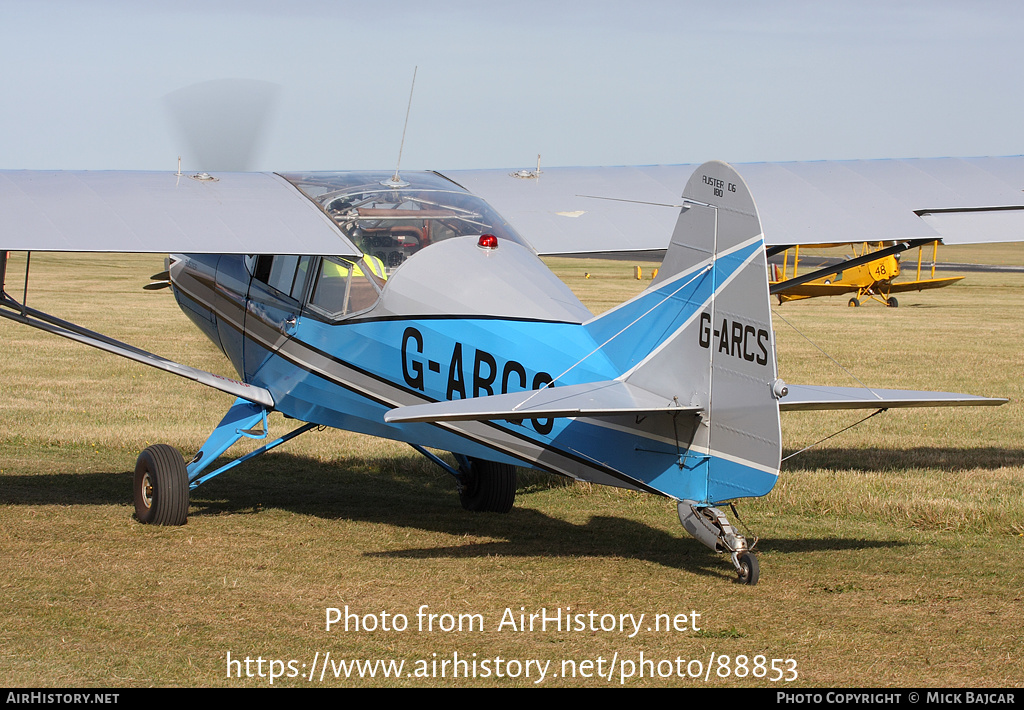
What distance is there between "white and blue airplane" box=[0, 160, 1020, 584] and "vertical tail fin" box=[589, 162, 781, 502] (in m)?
0.01

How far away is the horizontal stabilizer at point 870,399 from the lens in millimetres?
6066

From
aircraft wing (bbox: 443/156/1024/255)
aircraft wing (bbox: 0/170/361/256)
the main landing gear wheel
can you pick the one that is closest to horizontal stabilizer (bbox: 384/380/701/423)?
the main landing gear wheel

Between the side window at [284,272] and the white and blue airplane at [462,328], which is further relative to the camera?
the side window at [284,272]

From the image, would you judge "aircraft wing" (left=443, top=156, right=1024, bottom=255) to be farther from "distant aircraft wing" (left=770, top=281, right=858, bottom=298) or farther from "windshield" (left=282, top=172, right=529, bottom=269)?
"distant aircraft wing" (left=770, top=281, right=858, bottom=298)

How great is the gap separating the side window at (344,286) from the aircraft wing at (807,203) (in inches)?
75.3

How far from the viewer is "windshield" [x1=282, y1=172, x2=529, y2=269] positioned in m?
8.20

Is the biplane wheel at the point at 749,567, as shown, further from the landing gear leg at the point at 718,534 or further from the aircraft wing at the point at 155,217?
the aircraft wing at the point at 155,217

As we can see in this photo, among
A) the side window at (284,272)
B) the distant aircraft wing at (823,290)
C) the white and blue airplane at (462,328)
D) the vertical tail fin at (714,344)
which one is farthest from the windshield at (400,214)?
the distant aircraft wing at (823,290)

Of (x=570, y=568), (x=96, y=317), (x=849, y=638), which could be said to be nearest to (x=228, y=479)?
(x=570, y=568)

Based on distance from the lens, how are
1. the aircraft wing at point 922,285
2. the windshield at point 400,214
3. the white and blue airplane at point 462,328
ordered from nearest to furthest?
the white and blue airplane at point 462,328 < the windshield at point 400,214 < the aircraft wing at point 922,285

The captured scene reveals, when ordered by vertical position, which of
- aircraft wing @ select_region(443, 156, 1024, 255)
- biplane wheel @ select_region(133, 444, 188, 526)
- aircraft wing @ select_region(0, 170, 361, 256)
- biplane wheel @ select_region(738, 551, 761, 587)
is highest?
aircraft wing @ select_region(443, 156, 1024, 255)

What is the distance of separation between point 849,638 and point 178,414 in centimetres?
1070

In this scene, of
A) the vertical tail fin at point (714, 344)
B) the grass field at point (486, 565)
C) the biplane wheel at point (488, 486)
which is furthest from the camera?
the biplane wheel at point (488, 486)

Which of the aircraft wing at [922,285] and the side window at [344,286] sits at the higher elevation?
the side window at [344,286]
